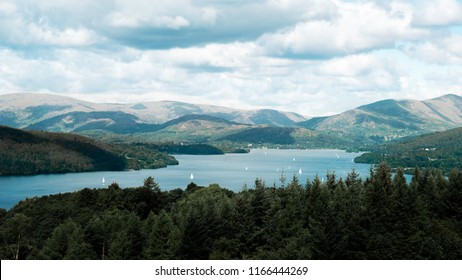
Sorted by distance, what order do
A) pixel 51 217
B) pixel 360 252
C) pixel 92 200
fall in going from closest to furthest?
pixel 360 252 → pixel 51 217 → pixel 92 200

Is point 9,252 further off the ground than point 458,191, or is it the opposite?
point 458,191

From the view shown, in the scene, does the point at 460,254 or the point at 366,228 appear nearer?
the point at 460,254

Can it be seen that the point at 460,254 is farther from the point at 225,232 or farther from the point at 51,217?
the point at 51,217

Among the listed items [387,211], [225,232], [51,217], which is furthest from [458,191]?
[51,217]

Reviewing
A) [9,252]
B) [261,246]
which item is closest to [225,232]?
[261,246]

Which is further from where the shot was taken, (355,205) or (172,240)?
(355,205)

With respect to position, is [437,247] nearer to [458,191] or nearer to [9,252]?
[458,191]

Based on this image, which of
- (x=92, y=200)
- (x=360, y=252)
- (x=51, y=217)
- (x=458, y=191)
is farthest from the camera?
(x=92, y=200)

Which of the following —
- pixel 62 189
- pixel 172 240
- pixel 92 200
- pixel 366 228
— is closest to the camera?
pixel 172 240

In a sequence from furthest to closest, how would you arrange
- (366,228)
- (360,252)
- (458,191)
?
(458,191) < (366,228) < (360,252)
